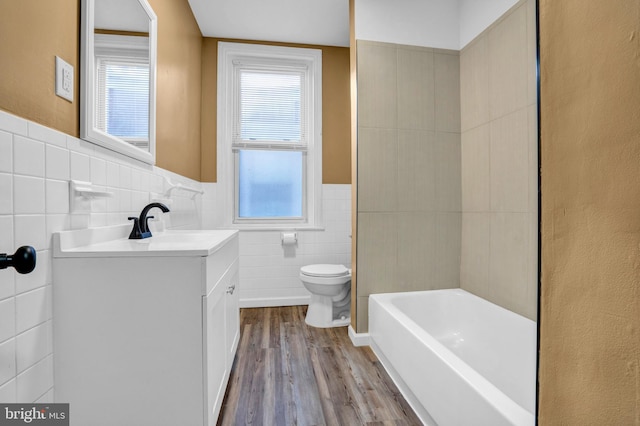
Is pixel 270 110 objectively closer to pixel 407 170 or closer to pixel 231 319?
pixel 407 170

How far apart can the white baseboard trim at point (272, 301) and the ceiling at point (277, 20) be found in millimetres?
2496

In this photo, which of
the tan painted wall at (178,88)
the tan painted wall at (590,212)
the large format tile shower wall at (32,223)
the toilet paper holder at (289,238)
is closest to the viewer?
the tan painted wall at (590,212)

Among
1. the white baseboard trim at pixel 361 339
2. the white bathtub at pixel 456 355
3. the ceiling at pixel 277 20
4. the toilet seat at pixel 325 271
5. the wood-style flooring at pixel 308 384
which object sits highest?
the ceiling at pixel 277 20

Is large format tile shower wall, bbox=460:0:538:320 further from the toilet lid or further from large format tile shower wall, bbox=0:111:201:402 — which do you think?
large format tile shower wall, bbox=0:111:201:402

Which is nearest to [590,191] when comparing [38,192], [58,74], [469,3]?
[38,192]

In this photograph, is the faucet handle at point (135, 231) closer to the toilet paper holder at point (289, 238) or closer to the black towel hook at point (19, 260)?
the black towel hook at point (19, 260)

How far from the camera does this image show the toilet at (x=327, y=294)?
7.76 feet

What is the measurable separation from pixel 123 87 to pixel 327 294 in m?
1.86

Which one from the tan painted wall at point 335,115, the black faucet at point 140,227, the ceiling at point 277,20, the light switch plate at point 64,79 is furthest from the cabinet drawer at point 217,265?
the ceiling at point 277,20

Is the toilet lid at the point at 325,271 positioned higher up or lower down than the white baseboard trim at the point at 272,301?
higher up

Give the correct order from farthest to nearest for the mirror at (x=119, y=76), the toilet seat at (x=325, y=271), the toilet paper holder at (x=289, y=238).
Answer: the toilet paper holder at (x=289, y=238), the toilet seat at (x=325, y=271), the mirror at (x=119, y=76)

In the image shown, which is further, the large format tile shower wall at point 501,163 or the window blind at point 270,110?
the window blind at point 270,110

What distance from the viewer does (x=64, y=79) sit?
103 centimetres

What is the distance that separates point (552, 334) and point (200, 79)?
314 centimetres
